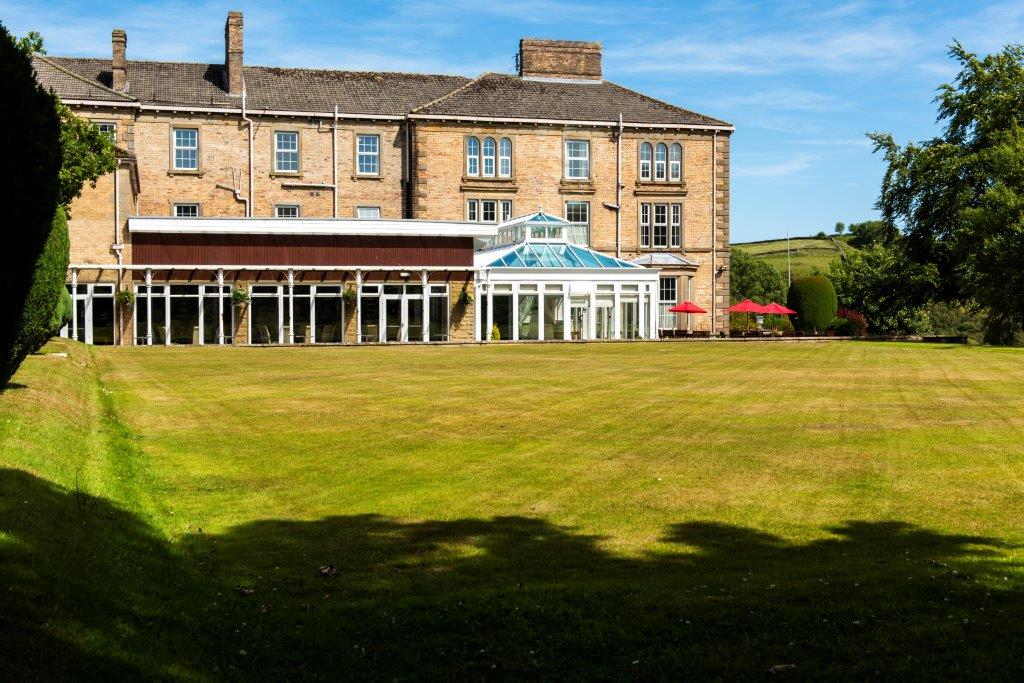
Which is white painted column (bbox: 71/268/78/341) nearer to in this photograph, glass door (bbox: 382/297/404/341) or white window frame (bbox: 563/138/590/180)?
glass door (bbox: 382/297/404/341)

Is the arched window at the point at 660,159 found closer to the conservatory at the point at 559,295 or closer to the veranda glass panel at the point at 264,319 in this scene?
the conservatory at the point at 559,295

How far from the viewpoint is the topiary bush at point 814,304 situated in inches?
2776

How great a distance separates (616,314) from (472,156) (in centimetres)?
1178

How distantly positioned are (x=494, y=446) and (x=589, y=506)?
3319mm

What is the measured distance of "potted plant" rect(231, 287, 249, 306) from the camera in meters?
45.5

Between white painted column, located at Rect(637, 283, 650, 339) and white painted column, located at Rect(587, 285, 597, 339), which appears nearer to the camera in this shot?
white painted column, located at Rect(587, 285, 597, 339)

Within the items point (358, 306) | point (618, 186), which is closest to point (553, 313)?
point (358, 306)

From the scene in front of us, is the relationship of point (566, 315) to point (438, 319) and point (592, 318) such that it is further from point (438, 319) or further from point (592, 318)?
point (438, 319)

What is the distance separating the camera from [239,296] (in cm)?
4547

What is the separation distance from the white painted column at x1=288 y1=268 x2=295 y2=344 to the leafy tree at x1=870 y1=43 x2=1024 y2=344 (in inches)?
1080

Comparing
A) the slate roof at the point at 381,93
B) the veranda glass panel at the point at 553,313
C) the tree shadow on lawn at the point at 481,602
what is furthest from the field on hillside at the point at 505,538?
the slate roof at the point at 381,93

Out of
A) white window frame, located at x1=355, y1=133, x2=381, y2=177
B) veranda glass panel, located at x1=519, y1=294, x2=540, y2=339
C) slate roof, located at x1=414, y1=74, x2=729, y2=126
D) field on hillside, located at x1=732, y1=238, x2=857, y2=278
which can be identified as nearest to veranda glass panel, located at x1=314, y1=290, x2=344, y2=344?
veranda glass panel, located at x1=519, y1=294, x2=540, y2=339

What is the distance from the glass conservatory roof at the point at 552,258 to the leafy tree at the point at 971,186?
14482 mm

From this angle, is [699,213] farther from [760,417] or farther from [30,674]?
[30,674]
